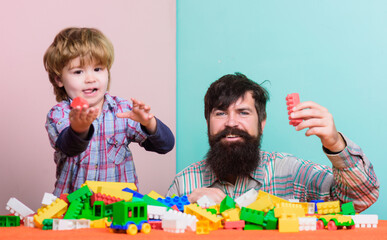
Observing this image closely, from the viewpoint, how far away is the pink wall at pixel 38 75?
1.95 metres

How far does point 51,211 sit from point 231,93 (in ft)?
3.43

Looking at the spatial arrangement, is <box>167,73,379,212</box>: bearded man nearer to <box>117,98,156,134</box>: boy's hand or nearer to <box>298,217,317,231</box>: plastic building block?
<box>117,98,156,134</box>: boy's hand

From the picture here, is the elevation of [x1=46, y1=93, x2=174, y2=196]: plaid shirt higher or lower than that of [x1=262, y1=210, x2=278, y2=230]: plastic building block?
higher

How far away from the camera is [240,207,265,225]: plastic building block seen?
88cm

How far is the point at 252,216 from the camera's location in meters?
0.89

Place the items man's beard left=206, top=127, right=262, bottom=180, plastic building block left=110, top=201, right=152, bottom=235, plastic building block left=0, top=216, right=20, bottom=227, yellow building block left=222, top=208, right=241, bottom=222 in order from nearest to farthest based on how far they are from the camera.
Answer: plastic building block left=110, top=201, right=152, bottom=235 → yellow building block left=222, top=208, right=241, bottom=222 → plastic building block left=0, top=216, right=20, bottom=227 → man's beard left=206, top=127, right=262, bottom=180

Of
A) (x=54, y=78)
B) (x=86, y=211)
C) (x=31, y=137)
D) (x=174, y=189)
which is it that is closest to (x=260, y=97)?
(x=174, y=189)

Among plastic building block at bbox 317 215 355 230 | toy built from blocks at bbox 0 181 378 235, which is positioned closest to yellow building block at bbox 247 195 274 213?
toy built from blocks at bbox 0 181 378 235

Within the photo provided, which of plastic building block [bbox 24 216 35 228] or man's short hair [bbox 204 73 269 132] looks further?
man's short hair [bbox 204 73 269 132]

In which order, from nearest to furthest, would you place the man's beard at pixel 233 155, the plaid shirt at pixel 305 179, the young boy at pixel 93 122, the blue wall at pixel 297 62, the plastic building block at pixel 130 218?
the plastic building block at pixel 130 218, the plaid shirt at pixel 305 179, the young boy at pixel 93 122, the man's beard at pixel 233 155, the blue wall at pixel 297 62

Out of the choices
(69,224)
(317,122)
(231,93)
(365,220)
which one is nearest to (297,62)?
(231,93)

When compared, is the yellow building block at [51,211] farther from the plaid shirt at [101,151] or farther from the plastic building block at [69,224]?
the plaid shirt at [101,151]

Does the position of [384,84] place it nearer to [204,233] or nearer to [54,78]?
[54,78]

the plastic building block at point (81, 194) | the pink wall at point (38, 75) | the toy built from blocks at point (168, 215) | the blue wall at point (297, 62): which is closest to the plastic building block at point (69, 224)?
the toy built from blocks at point (168, 215)
